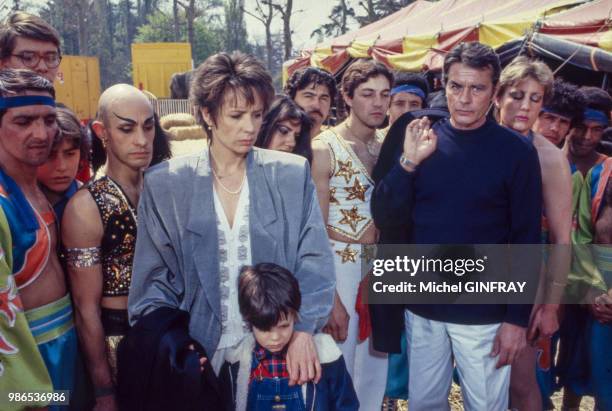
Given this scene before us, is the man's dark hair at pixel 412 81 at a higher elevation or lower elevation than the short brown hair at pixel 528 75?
higher

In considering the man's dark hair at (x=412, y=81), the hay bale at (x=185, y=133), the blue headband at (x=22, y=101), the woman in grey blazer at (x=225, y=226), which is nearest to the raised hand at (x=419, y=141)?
the woman in grey blazer at (x=225, y=226)

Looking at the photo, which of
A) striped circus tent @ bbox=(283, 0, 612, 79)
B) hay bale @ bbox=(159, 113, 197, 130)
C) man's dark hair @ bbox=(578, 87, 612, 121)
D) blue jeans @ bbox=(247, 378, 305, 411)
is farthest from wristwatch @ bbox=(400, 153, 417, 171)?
hay bale @ bbox=(159, 113, 197, 130)

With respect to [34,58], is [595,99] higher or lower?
lower

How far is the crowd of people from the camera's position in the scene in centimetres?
182

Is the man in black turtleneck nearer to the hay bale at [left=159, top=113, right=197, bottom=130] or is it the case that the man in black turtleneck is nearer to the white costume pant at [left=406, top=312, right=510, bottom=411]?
the white costume pant at [left=406, top=312, right=510, bottom=411]

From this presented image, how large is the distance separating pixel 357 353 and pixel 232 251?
1443mm

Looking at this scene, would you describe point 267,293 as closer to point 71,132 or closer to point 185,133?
point 71,132

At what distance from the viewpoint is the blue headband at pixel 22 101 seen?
→ 192 centimetres

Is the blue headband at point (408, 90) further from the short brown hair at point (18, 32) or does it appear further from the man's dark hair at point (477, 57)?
the short brown hair at point (18, 32)

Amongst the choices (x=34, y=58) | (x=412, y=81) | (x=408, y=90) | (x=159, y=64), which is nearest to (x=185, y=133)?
(x=159, y=64)

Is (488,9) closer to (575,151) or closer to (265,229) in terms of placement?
(575,151)

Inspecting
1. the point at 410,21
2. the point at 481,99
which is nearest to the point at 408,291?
the point at 481,99

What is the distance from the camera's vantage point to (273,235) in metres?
1.86

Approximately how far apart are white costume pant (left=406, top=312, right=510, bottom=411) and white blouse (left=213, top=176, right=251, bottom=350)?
1.02 meters
